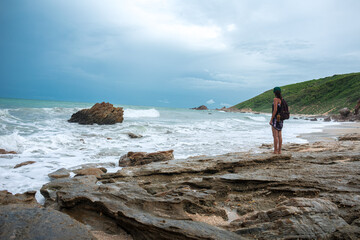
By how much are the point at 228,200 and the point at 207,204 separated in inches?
17.7

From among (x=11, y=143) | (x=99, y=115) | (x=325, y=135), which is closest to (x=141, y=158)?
(x=11, y=143)

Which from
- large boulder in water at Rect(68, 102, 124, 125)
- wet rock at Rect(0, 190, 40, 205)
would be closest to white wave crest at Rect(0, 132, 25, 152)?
wet rock at Rect(0, 190, 40, 205)

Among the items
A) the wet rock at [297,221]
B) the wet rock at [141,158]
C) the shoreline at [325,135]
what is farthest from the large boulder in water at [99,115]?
the wet rock at [297,221]

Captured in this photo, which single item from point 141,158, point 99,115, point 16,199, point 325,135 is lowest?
point 16,199

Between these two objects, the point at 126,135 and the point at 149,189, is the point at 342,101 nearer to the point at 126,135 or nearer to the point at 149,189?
the point at 126,135

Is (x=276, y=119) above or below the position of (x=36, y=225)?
above

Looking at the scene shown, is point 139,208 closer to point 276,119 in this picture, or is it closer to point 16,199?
point 16,199

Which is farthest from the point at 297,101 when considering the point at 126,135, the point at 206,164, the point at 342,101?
the point at 206,164

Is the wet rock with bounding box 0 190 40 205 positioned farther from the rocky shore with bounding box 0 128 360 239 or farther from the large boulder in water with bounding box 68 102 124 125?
the large boulder in water with bounding box 68 102 124 125

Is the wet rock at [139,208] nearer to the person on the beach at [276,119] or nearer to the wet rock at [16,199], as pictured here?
the wet rock at [16,199]

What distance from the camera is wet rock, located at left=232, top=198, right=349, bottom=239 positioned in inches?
100

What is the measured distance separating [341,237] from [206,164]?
3602 millimetres

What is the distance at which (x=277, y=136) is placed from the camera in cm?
724

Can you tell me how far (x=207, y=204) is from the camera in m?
3.83
